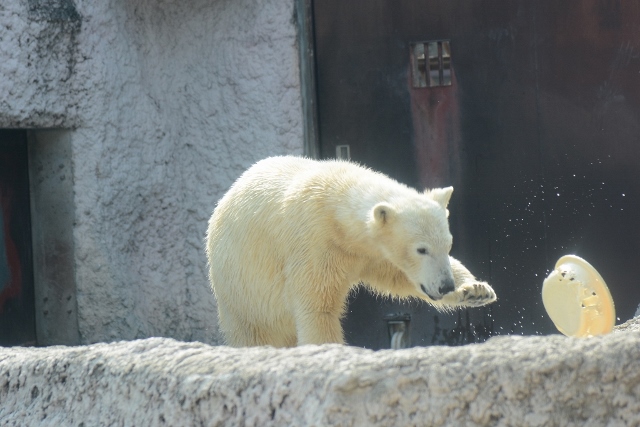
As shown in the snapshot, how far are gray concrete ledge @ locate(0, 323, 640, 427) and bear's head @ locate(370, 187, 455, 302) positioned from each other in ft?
4.09

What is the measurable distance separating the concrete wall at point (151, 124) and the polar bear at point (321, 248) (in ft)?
4.83

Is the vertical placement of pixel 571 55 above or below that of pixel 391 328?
above

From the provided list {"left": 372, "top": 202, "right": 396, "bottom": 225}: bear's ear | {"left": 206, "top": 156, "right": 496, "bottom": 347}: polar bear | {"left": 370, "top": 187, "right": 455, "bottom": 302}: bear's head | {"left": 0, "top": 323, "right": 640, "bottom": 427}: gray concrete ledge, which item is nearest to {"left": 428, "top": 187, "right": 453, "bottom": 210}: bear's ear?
{"left": 206, "top": 156, "right": 496, "bottom": 347}: polar bear

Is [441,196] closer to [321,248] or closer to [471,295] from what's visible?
[471,295]

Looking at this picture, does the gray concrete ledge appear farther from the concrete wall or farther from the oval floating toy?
the concrete wall

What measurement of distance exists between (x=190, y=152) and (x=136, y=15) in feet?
2.65

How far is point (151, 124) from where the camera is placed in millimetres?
5477

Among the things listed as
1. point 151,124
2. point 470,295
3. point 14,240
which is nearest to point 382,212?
point 470,295

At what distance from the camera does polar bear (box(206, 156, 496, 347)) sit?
11.5ft

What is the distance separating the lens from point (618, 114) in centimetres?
484

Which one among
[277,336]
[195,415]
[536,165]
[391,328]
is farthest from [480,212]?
[195,415]

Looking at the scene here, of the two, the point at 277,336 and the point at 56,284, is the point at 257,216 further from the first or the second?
the point at 56,284

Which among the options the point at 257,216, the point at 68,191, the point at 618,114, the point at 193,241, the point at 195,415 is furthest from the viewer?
the point at 193,241

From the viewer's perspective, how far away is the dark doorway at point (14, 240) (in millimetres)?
5340
